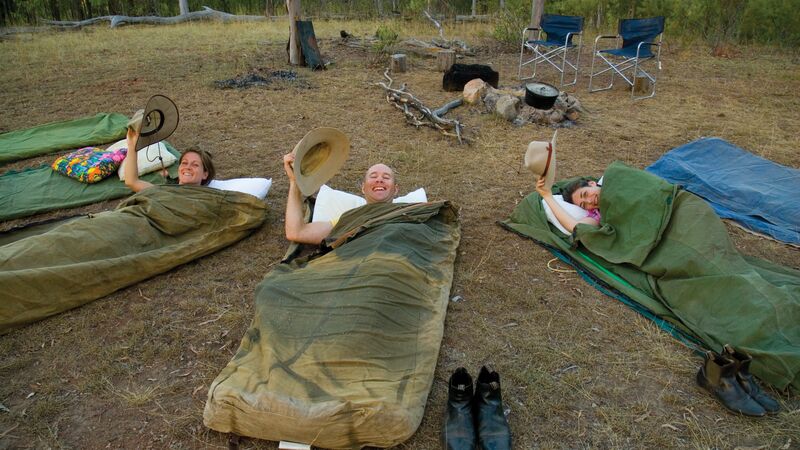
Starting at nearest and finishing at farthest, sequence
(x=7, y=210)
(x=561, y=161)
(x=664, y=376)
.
→ (x=664, y=376) → (x=7, y=210) → (x=561, y=161)

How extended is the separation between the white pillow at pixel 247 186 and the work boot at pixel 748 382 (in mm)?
3101

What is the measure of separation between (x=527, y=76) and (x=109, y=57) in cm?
722

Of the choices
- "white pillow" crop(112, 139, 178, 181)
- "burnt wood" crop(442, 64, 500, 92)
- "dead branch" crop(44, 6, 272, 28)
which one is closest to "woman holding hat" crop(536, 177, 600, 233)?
"white pillow" crop(112, 139, 178, 181)

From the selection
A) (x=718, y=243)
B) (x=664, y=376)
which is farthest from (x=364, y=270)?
(x=718, y=243)

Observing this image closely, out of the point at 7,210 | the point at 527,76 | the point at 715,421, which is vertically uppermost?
the point at 527,76

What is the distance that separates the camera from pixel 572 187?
3600mm

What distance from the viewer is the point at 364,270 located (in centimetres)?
254

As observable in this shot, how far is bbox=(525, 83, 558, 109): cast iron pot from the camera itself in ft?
19.1

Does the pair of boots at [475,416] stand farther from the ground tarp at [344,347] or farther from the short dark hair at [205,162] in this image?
the short dark hair at [205,162]

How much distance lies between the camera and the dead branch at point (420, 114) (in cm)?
554

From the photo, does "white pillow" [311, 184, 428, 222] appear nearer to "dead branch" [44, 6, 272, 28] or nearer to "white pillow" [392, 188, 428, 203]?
"white pillow" [392, 188, 428, 203]

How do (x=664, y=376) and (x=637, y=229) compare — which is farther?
(x=637, y=229)

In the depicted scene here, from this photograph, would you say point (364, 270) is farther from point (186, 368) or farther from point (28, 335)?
point (28, 335)

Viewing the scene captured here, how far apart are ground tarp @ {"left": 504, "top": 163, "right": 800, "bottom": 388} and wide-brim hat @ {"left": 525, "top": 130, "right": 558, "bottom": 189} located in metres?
0.38
